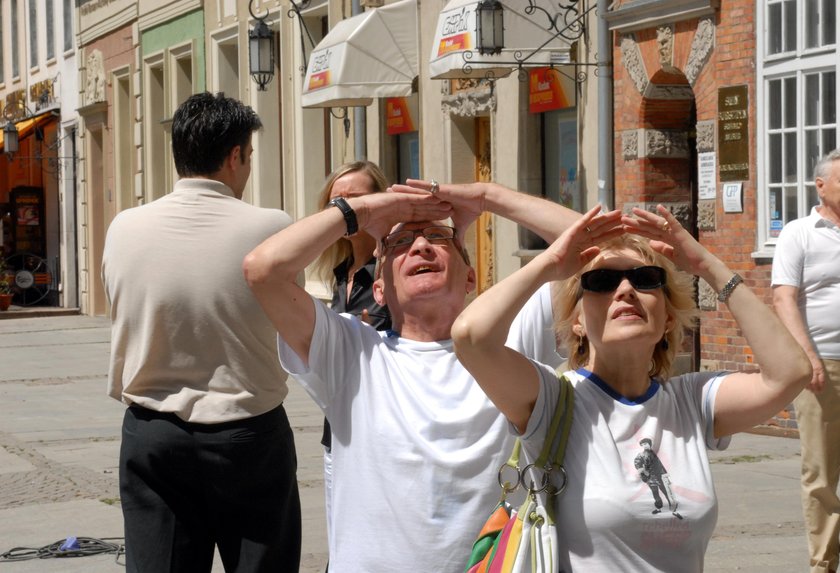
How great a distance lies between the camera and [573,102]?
1516 centimetres

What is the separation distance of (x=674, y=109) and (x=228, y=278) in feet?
32.4

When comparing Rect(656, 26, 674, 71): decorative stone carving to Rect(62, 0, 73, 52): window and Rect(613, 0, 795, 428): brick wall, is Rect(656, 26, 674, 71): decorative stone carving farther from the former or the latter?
Rect(62, 0, 73, 52): window

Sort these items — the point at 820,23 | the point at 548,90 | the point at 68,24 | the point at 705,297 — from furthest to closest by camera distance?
1. the point at 68,24
2. the point at 548,90
3. the point at 705,297
4. the point at 820,23

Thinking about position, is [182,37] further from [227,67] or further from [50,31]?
[50,31]

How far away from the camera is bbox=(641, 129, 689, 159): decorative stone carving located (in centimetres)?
1376

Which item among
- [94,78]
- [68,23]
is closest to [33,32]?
[68,23]

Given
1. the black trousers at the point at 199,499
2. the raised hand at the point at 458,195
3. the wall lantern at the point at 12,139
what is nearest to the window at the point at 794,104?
the black trousers at the point at 199,499

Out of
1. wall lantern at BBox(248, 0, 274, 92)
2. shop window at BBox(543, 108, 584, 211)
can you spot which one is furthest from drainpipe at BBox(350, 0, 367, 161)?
shop window at BBox(543, 108, 584, 211)

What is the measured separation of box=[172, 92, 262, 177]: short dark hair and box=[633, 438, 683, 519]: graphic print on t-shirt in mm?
1932

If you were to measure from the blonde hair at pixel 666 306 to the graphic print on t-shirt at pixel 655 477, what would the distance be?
28 centimetres

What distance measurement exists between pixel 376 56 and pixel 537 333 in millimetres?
14710

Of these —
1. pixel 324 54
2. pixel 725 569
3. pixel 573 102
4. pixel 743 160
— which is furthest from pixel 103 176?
pixel 725 569

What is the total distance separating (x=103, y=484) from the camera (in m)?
9.87

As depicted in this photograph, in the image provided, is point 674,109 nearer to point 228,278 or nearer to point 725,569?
point 725,569
